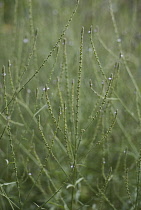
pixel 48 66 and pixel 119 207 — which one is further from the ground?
pixel 48 66

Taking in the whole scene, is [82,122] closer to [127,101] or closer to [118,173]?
[127,101]

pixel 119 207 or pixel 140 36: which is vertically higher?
pixel 140 36

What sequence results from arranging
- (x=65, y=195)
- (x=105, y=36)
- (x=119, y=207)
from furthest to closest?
(x=105, y=36) < (x=65, y=195) < (x=119, y=207)

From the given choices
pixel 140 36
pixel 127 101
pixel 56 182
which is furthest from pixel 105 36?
pixel 56 182

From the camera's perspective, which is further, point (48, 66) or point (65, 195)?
point (48, 66)

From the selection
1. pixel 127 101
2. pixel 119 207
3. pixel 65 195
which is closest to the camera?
pixel 119 207

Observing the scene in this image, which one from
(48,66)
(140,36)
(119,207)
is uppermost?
(140,36)

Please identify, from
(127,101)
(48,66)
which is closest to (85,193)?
(127,101)

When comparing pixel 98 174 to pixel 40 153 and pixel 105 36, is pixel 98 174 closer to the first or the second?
pixel 40 153

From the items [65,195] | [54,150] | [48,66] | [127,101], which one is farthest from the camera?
[48,66]
